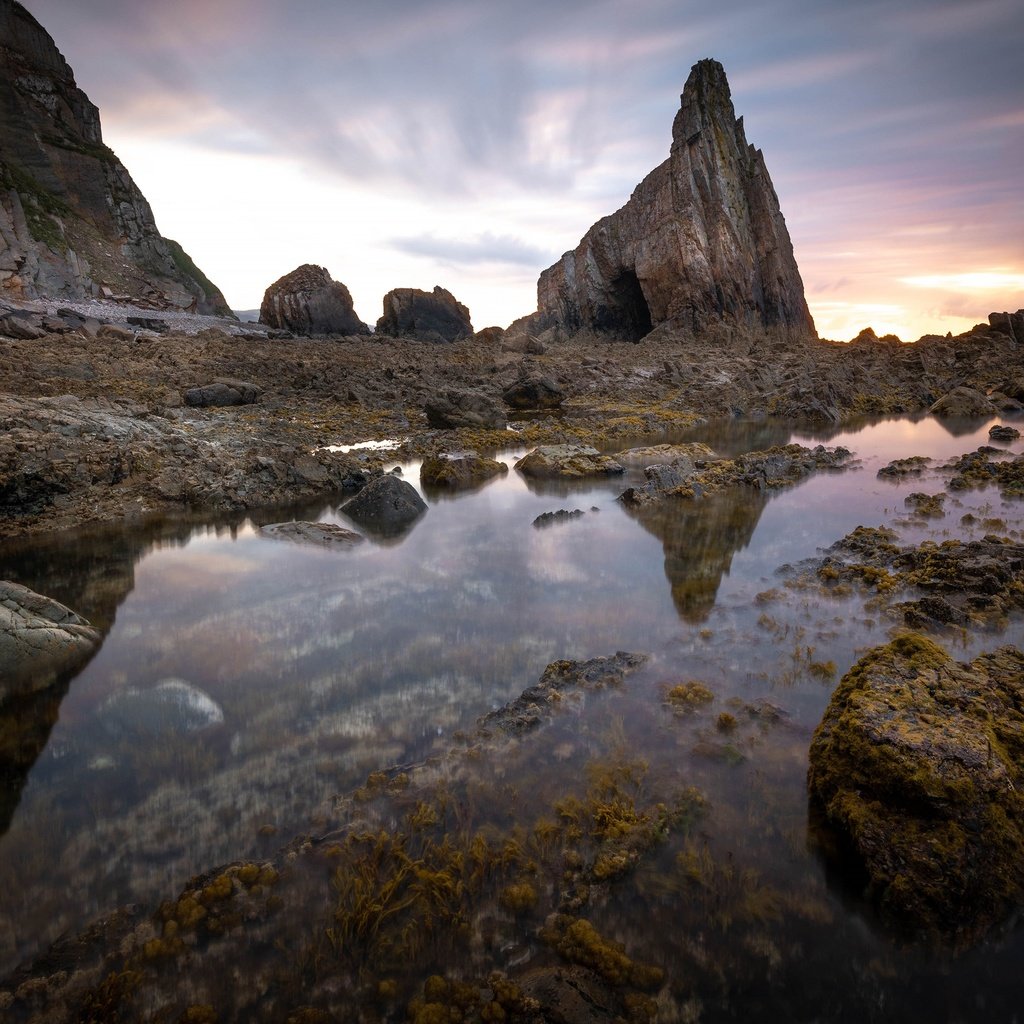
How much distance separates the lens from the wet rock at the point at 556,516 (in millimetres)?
13528

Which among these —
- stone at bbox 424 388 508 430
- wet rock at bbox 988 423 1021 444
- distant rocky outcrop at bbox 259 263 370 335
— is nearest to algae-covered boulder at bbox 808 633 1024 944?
stone at bbox 424 388 508 430

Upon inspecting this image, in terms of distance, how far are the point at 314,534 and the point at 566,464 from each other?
905 cm

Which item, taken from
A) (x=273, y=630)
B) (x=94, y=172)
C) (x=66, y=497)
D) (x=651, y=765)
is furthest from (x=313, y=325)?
(x=651, y=765)

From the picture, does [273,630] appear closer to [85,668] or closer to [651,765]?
[85,668]

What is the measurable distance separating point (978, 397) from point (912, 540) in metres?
28.7

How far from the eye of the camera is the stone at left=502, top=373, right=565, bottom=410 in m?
30.8

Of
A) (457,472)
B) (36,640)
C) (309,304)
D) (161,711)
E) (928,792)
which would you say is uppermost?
(309,304)

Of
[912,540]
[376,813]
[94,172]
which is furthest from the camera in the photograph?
[94,172]

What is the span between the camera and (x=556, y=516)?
1394 cm

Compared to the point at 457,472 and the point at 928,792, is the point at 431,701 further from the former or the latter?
the point at 457,472

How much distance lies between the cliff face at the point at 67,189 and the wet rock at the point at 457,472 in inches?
2286

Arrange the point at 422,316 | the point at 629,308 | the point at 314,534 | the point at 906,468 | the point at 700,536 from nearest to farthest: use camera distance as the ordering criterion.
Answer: the point at 314,534
the point at 700,536
the point at 906,468
the point at 629,308
the point at 422,316

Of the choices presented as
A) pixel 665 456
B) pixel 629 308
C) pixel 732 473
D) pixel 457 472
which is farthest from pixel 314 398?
pixel 629 308

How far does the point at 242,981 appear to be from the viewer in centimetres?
357
